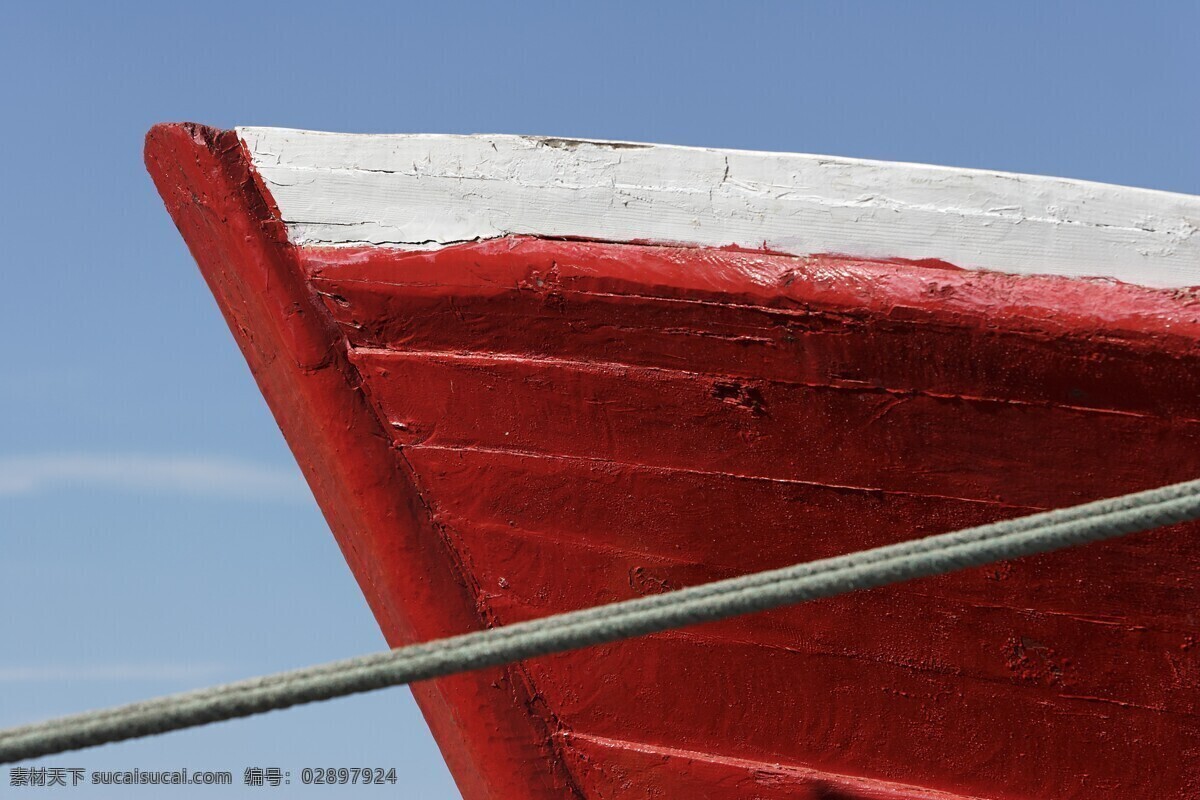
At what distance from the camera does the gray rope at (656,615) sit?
1082 mm

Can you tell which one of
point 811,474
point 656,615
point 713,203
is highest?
point 713,203

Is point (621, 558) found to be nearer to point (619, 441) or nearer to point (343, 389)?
point (619, 441)

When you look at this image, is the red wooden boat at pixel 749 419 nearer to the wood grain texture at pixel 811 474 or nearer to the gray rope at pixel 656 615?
the wood grain texture at pixel 811 474

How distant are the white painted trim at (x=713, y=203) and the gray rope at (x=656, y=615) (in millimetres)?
550

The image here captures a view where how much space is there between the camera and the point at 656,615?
110 cm

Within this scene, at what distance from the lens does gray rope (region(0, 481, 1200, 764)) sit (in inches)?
42.6

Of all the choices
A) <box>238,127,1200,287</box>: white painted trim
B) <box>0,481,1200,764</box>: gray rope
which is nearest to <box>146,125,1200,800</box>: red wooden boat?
<box>238,127,1200,287</box>: white painted trim

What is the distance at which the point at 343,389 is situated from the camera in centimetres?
190

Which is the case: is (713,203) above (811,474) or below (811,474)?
above

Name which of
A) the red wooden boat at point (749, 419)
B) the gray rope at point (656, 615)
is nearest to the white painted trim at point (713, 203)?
the red wooden boat at point (749, 419)

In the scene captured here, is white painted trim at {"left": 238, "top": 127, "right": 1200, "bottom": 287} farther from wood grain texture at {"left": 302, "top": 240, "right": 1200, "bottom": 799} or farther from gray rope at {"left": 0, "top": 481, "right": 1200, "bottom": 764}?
gray rope at {"left": 0, "top": 481, "right": 1200, "bottom": 764}

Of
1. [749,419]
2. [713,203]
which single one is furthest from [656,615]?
[713,203]

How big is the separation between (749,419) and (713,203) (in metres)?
0.31

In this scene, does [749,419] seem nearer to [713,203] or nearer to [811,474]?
[811,474]
